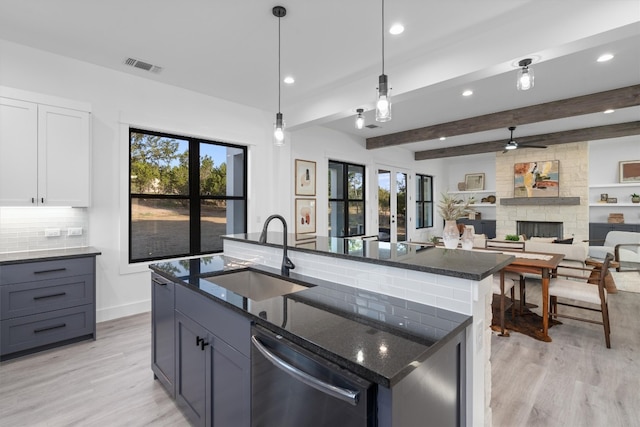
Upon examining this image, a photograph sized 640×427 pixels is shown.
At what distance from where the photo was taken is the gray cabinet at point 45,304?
259cm

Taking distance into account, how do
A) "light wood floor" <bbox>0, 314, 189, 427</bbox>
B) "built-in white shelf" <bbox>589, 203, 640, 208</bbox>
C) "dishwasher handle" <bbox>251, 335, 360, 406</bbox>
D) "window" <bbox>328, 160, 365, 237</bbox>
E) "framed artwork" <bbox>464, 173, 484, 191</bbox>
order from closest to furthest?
"dishwasher handle" <bbox>251, 335, 360, 406</bbox>
"light wood floor" <bbox>0, 314, 189, 427</bbox>
"window" <bbox>328, 160, 365, 237</bbox>
"built-in white shelf" <bbox>589, 203, 640, 208</bbox>
"framed artwork" <bbox>464, 173, 484, 191</bbox>

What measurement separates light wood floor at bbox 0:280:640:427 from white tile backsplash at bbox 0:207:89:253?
1.03 m

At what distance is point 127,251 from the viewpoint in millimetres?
3631

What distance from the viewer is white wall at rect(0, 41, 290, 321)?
10.1ft

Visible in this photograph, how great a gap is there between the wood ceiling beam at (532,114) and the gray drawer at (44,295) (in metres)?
5.52

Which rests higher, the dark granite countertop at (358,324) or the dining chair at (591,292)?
the dark granite countertop at (358,324)

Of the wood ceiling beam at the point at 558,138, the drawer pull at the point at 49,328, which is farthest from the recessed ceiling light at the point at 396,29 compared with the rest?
the wood ceiling beam at the point at 558,138

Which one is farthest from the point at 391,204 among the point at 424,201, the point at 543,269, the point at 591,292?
the point at 591,292

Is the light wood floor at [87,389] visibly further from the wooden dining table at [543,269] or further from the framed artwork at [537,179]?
the framed artwork at [537,179]

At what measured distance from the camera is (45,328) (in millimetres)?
2756

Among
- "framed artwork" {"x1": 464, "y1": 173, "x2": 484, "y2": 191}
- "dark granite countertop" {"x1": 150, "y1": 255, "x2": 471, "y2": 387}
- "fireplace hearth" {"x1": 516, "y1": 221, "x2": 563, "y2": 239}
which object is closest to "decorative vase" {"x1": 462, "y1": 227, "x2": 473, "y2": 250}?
"dark granite countertop" {"x1": 150, "y1": 255, "x2": 471, "y2": 387}

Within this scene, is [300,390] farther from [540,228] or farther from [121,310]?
[540,228]

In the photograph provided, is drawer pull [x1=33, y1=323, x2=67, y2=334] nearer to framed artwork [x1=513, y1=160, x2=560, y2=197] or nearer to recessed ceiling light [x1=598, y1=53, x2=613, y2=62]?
recessed ceiling light [x1=598, y1=53, x2=613, y2=62]

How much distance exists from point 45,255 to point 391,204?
650 cm
